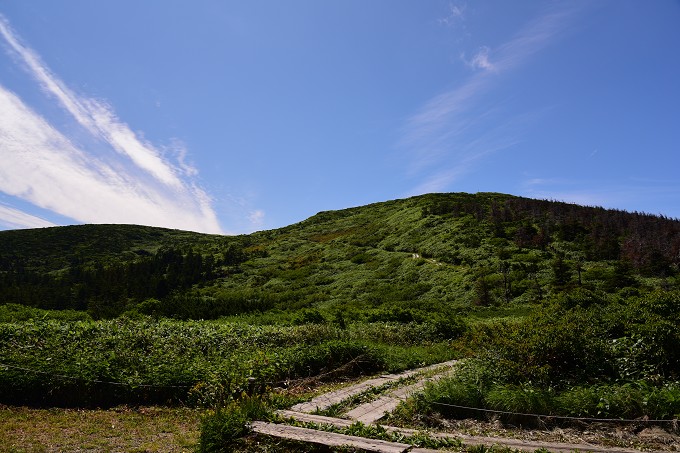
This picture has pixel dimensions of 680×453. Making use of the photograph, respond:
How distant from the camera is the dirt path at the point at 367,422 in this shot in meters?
6.20

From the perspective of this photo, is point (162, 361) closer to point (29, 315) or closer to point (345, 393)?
point (345, 393)

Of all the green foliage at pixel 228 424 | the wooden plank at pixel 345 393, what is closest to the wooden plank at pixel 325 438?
the green foliage at pixel 228 424

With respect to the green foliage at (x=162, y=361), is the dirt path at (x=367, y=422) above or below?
below

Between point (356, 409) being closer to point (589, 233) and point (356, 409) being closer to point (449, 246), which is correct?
point (449, 246)

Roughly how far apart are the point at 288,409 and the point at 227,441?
191 centimetres

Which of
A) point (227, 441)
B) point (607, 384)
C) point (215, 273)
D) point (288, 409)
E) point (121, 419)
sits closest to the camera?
point (227, 441)

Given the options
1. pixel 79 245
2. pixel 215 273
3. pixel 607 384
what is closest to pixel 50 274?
pixel 79 245

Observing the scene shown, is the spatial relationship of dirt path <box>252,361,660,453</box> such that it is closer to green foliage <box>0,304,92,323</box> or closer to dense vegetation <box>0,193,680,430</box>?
dense vegetation <box>0,193,680,430</box>

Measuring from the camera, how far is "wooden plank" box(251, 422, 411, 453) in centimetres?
606

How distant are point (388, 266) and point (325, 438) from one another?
4845 cm

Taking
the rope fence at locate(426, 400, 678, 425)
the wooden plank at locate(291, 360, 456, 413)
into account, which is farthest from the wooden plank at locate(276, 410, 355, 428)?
the rope fence at locate(426, 400, 678, 425)

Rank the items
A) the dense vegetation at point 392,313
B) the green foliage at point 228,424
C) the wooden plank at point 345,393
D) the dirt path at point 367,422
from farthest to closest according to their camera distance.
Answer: the wooden plank at point 345,393
the dense vegetation at point 392,313
the green foliage at point 228,424
the dirt path at point 367,422

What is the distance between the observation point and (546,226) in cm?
5409

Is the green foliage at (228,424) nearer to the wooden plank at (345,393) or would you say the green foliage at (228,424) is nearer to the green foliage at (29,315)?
the wooden plank at (345,393)
